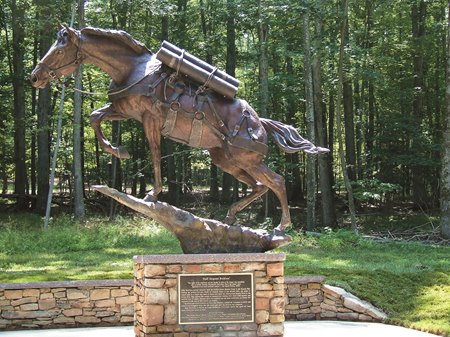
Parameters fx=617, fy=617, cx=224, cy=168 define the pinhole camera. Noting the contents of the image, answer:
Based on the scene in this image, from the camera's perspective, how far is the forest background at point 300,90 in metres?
19.0

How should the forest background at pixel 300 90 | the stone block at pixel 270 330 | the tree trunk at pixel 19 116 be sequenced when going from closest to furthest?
the stone block at pixel 270 330, the forest background at pixel 300 90, the tree trunk at pixel 19 116

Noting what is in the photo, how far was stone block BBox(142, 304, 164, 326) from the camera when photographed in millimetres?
6742

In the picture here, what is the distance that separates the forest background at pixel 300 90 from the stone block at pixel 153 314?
1140 cm

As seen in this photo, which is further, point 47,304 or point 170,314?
point 47,304

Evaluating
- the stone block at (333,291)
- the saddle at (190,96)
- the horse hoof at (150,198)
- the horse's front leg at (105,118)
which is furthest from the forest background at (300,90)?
the horse's front leg at (105,118)

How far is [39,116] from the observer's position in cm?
2197

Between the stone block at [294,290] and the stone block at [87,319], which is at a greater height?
the stone block at [294,290]

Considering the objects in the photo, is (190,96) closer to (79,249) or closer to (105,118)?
(105,118)

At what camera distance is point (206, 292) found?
6867 millimetres

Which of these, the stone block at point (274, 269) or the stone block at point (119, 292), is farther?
the stone block at point (119, 292)

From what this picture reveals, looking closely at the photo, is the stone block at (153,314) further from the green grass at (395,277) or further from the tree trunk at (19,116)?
the tree trunk at (19,116)

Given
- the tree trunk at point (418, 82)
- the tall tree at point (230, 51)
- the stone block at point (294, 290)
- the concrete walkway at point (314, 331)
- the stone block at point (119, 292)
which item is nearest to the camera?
the concrete walkway at point (314, 331)

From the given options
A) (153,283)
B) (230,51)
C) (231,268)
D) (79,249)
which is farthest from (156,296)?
(230,51)

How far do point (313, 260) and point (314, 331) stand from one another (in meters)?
4.34
